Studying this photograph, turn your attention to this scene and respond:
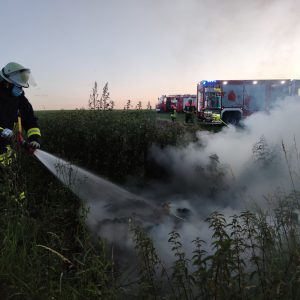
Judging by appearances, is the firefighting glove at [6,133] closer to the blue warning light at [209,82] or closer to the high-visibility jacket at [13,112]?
the high-visibility jacket at [13,112]

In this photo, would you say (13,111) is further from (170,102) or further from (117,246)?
(170,102)

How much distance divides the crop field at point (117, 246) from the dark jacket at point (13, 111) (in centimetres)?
57

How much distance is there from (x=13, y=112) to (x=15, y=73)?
487 millimetres

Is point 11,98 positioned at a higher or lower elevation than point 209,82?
lower

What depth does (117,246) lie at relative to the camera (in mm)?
4070

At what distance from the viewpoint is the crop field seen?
2453 millimetres

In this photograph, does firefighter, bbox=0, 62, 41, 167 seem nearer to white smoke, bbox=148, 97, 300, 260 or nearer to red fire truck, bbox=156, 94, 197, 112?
white smoke, bbox=148, 97, 300, 260

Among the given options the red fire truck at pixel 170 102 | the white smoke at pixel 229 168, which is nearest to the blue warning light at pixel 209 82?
the white smoke at pixel 229 168

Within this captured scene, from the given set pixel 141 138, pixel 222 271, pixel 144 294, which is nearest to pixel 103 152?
pixel 141 138

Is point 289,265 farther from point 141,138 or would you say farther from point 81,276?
point 141,138

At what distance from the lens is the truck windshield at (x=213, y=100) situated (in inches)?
768

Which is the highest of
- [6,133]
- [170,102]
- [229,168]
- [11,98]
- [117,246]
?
[170,102]

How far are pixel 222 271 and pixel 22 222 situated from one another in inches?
72.9

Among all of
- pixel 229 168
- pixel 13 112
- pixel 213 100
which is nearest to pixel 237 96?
pixel 213 100
